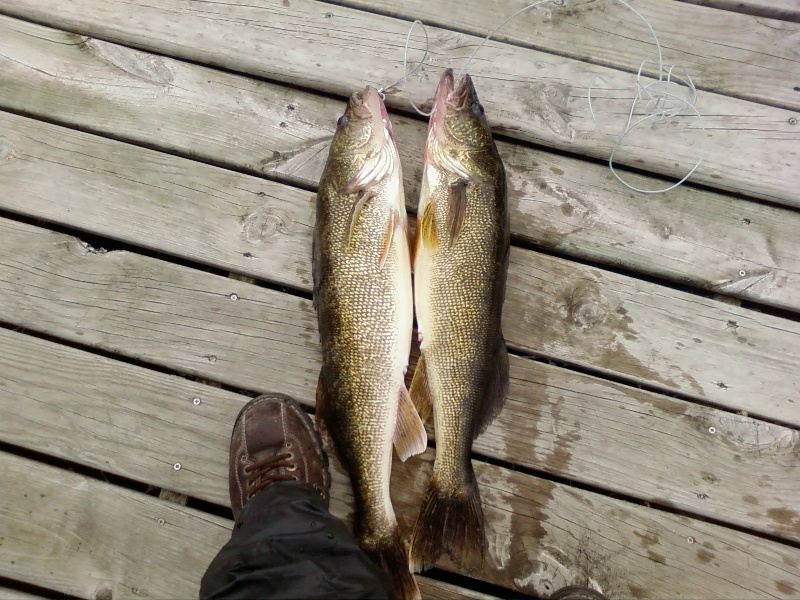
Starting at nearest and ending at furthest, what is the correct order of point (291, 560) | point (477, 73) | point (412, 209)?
point (291, 560) < point (412, 209) < point (477, 73)

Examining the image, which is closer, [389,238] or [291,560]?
[291,560]

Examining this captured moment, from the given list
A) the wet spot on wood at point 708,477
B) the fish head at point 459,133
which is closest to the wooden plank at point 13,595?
the fish head at point 459,133

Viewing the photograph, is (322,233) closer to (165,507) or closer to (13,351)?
(165,507)

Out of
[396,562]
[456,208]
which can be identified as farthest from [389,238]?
[396,562]

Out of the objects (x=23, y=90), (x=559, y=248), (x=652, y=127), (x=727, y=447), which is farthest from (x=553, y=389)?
(x=23, y=90)

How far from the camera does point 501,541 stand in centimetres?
224

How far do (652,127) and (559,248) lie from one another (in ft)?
2.40

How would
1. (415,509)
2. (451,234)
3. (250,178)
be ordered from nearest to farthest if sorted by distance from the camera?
(451,234), (415,509), (250,178)

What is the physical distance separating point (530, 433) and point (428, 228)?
1014mm

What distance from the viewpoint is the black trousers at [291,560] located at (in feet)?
5.55

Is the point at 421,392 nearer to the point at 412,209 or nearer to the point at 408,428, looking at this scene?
the point at 408,428

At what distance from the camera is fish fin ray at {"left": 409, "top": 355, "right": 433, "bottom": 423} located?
84.7 inches

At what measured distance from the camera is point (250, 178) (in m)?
2.42

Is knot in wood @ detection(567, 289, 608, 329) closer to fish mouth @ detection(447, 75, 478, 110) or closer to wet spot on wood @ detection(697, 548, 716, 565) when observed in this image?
fish mouth @ detection(447, 75, 478, 110)
